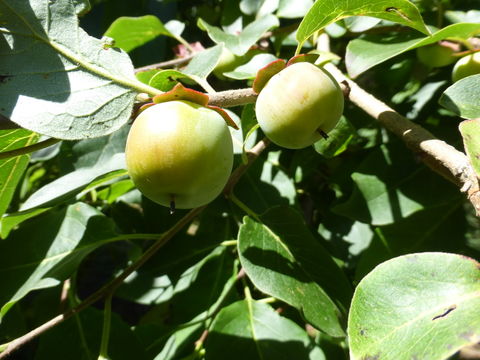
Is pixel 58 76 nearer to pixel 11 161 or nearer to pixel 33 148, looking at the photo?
pixel 33 148

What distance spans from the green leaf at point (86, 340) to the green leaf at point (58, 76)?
0.43 m

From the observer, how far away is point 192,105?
55 centimetres

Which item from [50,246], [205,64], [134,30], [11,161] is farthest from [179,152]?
[134,30]

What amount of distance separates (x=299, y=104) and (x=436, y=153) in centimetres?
16

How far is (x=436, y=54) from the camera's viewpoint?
87cm

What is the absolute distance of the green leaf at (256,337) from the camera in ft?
2.51

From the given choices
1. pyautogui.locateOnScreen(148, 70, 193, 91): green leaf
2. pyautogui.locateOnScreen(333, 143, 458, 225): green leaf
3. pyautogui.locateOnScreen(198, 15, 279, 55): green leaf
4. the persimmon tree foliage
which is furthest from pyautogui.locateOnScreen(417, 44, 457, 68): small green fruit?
pyautogui.locateOnScreen(148, 70, 193, 91): green leaf

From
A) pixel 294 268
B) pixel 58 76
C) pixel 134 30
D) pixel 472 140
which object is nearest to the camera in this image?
pixel 472 140

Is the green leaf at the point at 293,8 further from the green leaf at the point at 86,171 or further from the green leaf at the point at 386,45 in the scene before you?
the green leaf at the point at 86,171

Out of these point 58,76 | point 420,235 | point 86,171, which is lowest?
point 420,235

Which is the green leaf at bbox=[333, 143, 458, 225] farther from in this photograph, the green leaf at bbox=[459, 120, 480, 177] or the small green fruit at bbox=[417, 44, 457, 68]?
the green leaf at bbox=[459, 120, 480, 177]

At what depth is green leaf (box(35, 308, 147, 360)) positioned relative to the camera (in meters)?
0.82

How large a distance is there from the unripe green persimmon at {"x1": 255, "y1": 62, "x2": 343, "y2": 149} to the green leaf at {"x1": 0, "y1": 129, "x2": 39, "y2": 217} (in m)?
0.39

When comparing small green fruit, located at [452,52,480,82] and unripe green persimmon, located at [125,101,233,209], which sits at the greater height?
unripe green persimmon, located at [125,101,233,209]
